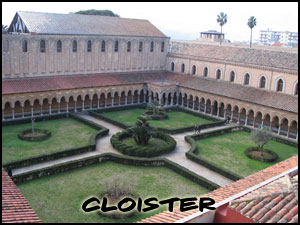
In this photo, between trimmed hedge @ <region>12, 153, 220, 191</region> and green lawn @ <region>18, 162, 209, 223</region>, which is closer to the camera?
green lawn @ <region>18, 162, 209, 223</region>

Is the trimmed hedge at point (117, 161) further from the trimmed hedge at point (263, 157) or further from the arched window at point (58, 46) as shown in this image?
the arched window at point (58, 46)

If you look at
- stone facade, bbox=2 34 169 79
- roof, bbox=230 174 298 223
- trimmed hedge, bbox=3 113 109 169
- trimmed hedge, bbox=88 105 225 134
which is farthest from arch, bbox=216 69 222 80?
roof, bbox=230 174 298 223

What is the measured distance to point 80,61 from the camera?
39938 mm

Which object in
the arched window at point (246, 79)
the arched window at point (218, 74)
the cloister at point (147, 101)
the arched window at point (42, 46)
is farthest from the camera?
the arched window at point (218, 74)

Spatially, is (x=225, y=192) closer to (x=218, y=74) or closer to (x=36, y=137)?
(x=36, y=137)

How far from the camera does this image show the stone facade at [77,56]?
34.7 m

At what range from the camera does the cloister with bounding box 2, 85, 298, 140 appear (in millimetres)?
32656

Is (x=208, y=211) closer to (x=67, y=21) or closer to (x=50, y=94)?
(x=50, y=94)

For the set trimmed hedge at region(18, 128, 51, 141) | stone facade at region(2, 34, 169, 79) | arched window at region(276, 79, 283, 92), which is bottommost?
trimmed hedge at region(18, 128, 51, 141)

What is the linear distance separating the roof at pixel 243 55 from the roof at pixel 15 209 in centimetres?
2922

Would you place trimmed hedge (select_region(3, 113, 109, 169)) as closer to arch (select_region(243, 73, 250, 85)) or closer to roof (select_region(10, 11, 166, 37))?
roof (select_region(10, 11, 166, 37))

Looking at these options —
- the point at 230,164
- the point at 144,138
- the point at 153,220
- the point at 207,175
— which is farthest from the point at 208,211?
the point at 144,138

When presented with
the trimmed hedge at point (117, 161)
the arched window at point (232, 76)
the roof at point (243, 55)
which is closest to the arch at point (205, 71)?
the roof at point (243, 55)

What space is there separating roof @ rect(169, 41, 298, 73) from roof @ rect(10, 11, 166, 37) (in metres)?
5.18
